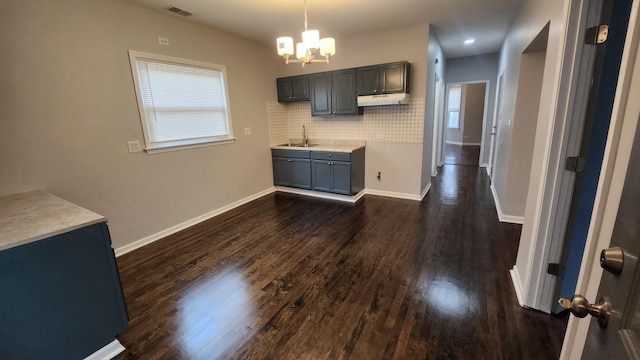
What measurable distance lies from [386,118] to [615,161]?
12.5 ft

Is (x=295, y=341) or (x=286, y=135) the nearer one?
(x=295, y=341)

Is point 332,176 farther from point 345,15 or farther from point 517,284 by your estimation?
point 517,284

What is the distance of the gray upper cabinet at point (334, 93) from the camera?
4.20 m

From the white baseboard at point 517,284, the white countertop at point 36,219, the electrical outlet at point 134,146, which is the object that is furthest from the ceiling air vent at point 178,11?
the white baseboard at point 517,284

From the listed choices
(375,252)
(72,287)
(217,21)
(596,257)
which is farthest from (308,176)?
(596,257)

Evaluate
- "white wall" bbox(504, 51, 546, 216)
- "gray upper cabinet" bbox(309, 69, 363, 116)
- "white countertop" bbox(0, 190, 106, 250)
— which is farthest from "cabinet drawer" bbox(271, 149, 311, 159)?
"white countertop" bbox(0, 190, 106, 250)

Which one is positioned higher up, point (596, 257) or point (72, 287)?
point (596, 257)

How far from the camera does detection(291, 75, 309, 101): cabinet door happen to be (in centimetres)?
459

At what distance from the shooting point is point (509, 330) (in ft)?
5.70

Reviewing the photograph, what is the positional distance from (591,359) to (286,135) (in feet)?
16.2

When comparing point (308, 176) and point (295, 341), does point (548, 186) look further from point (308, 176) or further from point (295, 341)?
point (308, 176)

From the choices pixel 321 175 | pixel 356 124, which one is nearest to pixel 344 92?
pixel 356 124

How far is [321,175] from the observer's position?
4492mm

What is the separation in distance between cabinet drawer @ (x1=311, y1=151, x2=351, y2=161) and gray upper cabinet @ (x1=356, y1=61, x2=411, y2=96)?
97cm
